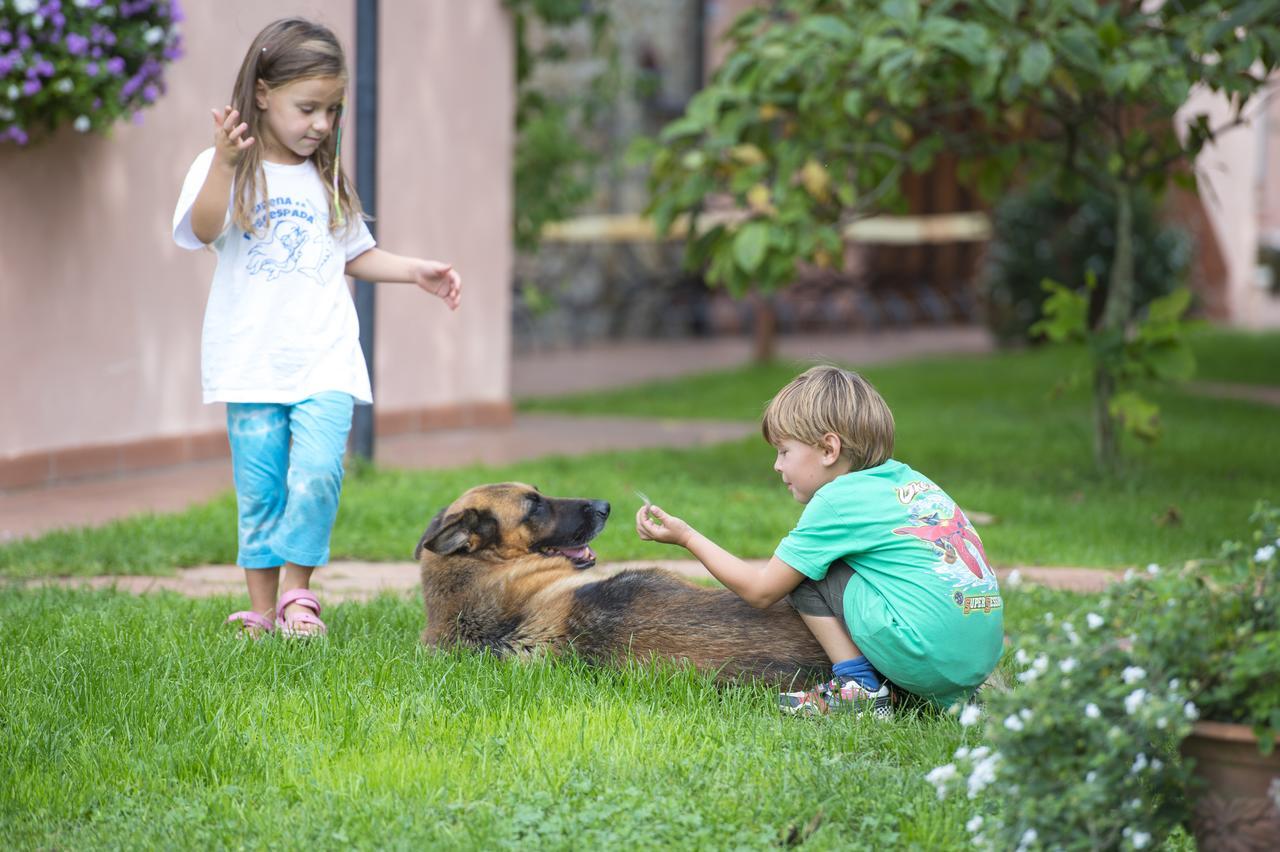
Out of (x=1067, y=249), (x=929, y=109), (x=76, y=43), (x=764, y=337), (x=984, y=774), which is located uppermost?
(x=76, y=43)

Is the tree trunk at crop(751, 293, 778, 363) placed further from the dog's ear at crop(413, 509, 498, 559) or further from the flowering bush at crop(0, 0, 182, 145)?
the dog's ear at crop(413, 509, 498, 559)

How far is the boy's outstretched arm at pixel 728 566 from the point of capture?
143 inches

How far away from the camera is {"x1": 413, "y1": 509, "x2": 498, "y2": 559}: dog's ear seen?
3.97 metres

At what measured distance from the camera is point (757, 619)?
379 cm

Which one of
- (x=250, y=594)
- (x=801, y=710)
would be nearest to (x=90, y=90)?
(x=250, y=594)

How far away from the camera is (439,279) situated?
4.57 metres

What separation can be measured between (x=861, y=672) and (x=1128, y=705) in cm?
135

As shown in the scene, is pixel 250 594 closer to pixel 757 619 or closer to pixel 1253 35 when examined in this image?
pixel 757 619

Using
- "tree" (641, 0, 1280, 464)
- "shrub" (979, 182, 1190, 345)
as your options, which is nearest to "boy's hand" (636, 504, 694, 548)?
"tree" (641, 0, 1280, 464)

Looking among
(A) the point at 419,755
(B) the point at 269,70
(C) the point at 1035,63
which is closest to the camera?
(A) the point at 419,755

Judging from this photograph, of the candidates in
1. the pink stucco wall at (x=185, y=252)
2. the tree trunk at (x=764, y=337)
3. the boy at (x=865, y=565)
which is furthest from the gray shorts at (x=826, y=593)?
the tree trunk at (x=764, y=337)

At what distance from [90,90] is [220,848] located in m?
4.64

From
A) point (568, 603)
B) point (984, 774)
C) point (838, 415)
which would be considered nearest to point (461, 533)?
point (568, 603)

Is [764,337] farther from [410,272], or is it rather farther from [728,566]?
[728,566]
